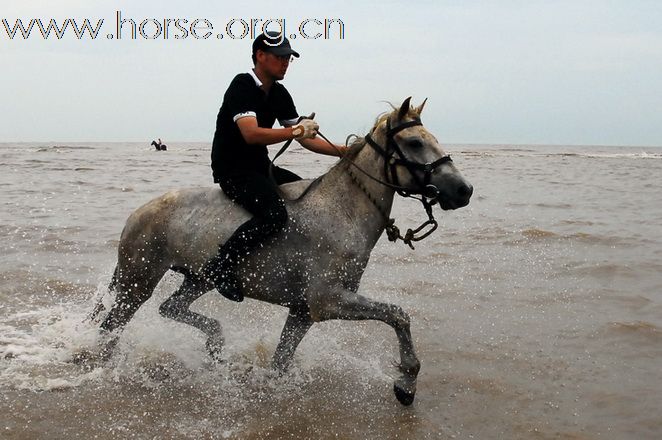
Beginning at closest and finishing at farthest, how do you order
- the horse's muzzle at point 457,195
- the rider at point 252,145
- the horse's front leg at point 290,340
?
the horse's muzzle at point 457,195 < the rider at point 252,145 < the horse's front leg at point 290,340

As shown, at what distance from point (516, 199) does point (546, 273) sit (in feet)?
30.9

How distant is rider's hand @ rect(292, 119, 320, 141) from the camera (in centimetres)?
510

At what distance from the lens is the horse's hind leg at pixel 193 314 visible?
5.95 metres

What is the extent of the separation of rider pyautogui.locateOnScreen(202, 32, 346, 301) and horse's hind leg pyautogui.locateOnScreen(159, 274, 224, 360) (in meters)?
0.51

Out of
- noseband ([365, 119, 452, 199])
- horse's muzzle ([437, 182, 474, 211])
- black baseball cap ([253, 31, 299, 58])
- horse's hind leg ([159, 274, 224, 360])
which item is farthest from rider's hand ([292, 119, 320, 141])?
horse's hind leg ([159, 274, 224, 360])

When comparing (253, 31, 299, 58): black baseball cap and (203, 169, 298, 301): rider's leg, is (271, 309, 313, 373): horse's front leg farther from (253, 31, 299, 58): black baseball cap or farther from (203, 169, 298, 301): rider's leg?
(253, 31, 299, 58): black baseball cap

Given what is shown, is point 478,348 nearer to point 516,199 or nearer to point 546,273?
point 546,273

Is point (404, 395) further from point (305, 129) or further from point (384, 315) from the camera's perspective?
point (305, 129)

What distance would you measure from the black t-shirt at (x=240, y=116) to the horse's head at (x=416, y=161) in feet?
3.14

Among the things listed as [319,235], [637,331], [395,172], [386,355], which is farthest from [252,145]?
[637,331]

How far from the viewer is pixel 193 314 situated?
602 cm

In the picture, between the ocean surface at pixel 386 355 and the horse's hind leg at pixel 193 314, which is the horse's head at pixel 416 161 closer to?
the ocean surface at pixel 386 355

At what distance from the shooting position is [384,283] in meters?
9.37

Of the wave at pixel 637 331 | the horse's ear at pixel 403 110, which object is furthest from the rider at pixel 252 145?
the wave at pixel 637 331
